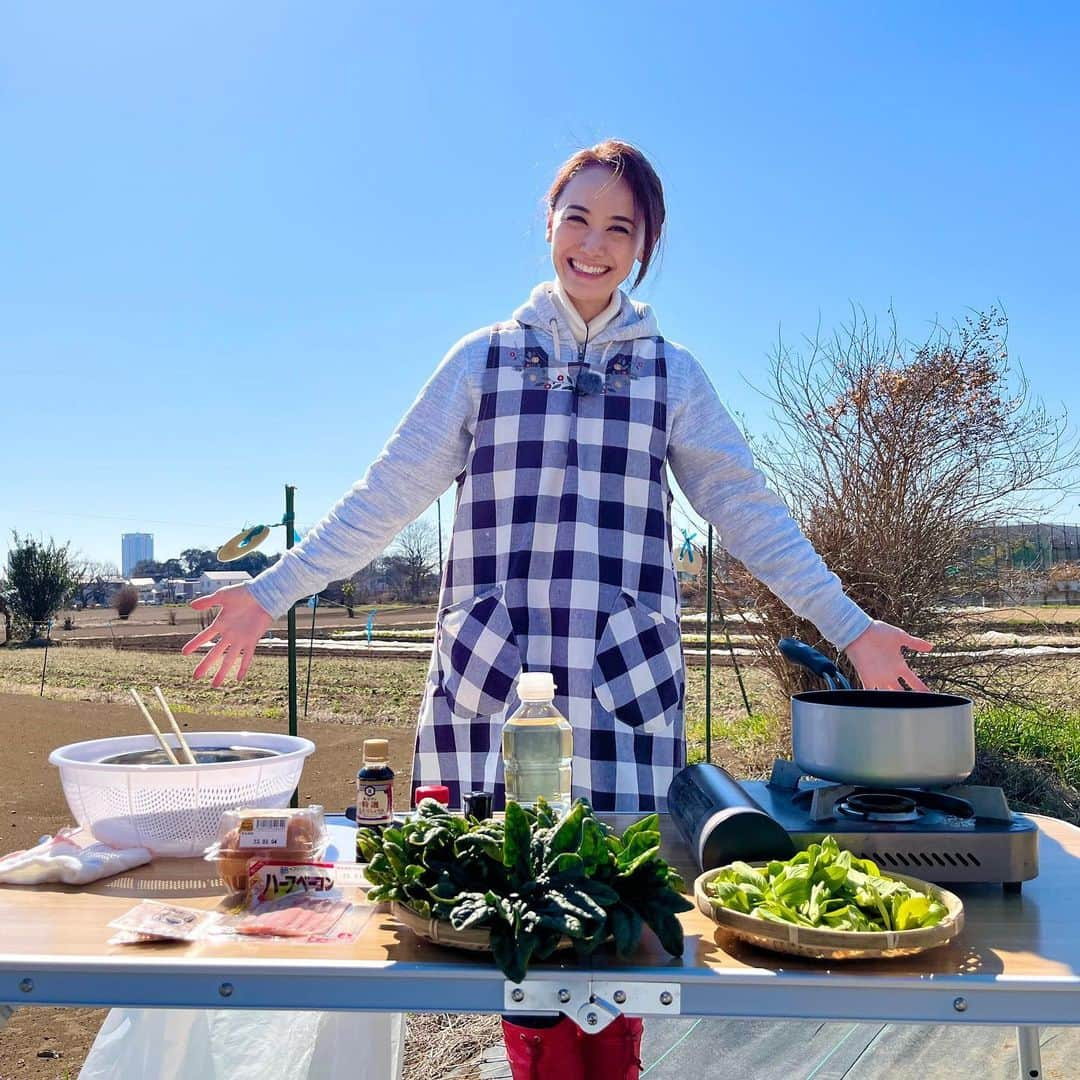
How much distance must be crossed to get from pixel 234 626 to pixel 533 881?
31.9 inches

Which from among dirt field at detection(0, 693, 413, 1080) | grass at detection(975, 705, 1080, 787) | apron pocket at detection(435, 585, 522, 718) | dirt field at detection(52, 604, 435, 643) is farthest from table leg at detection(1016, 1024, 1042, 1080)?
dirt field at detection(52, 604, 435, 643)

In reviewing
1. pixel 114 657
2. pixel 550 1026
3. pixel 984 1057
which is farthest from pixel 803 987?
pixel 114 657

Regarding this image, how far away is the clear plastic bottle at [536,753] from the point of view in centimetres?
148

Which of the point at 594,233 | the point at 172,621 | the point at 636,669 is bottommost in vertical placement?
the point at 172,621

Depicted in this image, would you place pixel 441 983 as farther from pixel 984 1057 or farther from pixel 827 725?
pixel 984 1057

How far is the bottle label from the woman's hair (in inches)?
43.6

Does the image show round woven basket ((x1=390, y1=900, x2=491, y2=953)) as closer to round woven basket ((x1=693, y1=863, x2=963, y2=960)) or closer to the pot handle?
round woven basket ((x1=693, y1=863, x2=963, y2=960))

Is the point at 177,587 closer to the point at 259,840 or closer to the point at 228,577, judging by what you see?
the point at 228,577

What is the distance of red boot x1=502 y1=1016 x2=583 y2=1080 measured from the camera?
1381 mm

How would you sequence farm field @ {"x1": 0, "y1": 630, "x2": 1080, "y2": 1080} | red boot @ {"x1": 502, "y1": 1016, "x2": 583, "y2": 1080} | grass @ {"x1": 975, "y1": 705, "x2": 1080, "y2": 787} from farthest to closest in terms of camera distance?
1. grass @ {"x1": 975, "y1": 705, "x2": 1080, "y2": 787}
2. farm field @ {"x1": 0, "y1": 630, "x2": 1080, "y2": 1080}
3. red boot @ {"x1": 502, "y1": 1016, "x2": 583, "y2": 1080}

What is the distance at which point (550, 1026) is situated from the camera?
1381 mm

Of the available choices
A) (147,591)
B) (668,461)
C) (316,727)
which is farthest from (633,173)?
(147,591)

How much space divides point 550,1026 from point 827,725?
55 centimetres

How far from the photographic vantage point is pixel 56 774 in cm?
816
